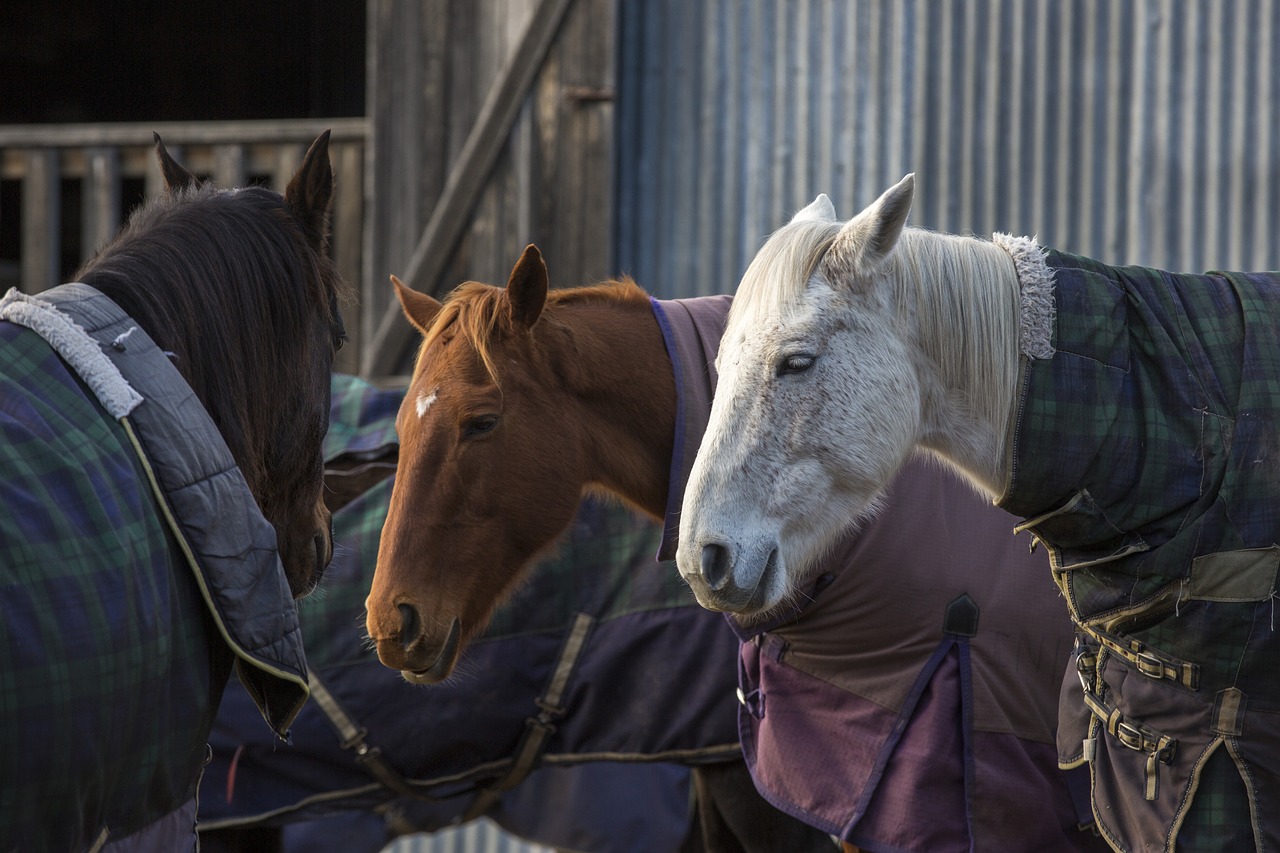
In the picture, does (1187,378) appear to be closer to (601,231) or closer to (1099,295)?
(1099,295)

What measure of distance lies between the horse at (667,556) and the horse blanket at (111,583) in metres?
0.87

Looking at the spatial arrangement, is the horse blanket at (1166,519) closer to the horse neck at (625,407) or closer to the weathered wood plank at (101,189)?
the horse neck at (625,407)

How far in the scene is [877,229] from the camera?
1.98m

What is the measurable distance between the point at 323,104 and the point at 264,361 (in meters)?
5.84

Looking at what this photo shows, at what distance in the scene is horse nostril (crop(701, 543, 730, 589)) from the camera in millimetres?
1966

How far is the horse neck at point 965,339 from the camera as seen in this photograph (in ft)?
6.52

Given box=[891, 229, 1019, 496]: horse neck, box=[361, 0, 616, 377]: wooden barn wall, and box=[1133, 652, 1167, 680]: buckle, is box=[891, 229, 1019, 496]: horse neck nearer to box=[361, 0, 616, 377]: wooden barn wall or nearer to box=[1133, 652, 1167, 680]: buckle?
box=[1133, 652, 1167, 680]: buckle

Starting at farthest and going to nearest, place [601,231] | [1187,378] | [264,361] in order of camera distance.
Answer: [601,231] → [264,361] → [1187,378]

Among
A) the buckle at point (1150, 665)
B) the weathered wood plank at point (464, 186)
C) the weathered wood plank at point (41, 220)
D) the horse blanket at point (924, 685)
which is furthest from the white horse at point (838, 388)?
the weathered wood plank at point (41, 220)

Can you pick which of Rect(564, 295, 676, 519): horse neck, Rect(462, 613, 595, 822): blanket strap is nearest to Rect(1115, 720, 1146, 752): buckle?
Rect(564, 295, 676, 519): horse neck

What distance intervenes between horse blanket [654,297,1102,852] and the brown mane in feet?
1.28

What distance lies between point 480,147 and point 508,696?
8.03 feet

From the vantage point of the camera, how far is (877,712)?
2.53m

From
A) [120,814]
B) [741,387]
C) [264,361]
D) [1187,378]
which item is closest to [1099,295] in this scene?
[1187,378]
